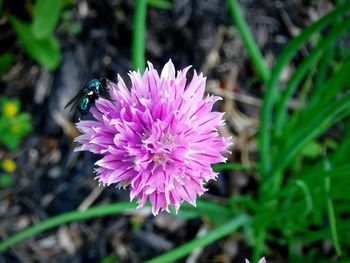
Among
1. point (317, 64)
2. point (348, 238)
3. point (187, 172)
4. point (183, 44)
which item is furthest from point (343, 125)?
point (187, 172)

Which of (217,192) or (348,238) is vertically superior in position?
(217,192)

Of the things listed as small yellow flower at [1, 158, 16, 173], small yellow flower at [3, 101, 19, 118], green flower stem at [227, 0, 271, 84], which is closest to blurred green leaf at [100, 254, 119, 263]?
small yellow flower at [1, 158, 16, 173]

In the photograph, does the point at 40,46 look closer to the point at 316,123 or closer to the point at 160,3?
the point at 160,3

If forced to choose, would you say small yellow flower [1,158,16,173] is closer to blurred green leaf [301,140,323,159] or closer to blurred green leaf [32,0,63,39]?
blurred green leaf [32,0,63,39]

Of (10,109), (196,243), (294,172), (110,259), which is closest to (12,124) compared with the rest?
(10,109)

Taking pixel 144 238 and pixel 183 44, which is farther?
pixel 183 44

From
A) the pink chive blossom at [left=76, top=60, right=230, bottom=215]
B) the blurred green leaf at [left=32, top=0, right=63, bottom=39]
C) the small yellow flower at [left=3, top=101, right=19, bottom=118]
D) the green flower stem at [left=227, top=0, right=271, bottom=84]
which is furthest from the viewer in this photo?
the small yellow flower at [left=3, top=101, right=19, bottom=118]

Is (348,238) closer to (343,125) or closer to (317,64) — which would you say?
(343,125)
